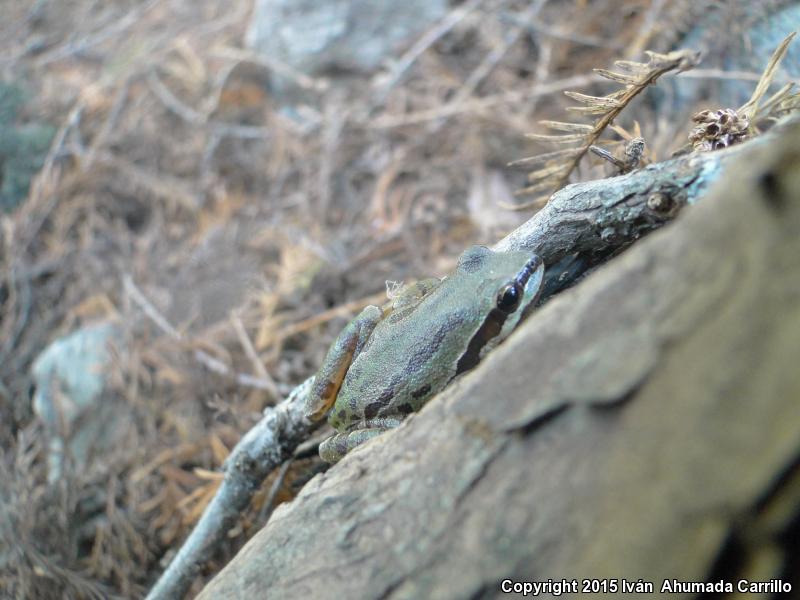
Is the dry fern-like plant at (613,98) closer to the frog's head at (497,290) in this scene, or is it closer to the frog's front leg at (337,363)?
the frog's head at (497,290)

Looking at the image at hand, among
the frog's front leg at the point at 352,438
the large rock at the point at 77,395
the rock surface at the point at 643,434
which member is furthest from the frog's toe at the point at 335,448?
the large rock at the point at 77,395

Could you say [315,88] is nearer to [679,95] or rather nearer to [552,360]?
[679,95]

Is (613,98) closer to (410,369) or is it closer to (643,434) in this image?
(410,369)

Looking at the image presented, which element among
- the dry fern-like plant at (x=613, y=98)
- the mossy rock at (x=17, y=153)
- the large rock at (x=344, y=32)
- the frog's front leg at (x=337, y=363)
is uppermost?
the mossy rock at (x=17, y=153)

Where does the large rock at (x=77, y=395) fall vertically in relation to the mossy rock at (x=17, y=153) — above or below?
below

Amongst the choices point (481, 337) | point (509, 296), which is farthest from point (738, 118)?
point (481, 337)

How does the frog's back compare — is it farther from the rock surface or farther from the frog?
the rock surface

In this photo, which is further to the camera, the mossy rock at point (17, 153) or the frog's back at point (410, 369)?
the mossy rock at point (17, 153)

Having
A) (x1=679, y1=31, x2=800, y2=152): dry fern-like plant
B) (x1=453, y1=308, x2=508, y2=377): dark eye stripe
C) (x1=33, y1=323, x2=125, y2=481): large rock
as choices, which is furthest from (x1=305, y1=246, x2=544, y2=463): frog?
(x1=33, y1=323, x2=125, y2=481): large rock
